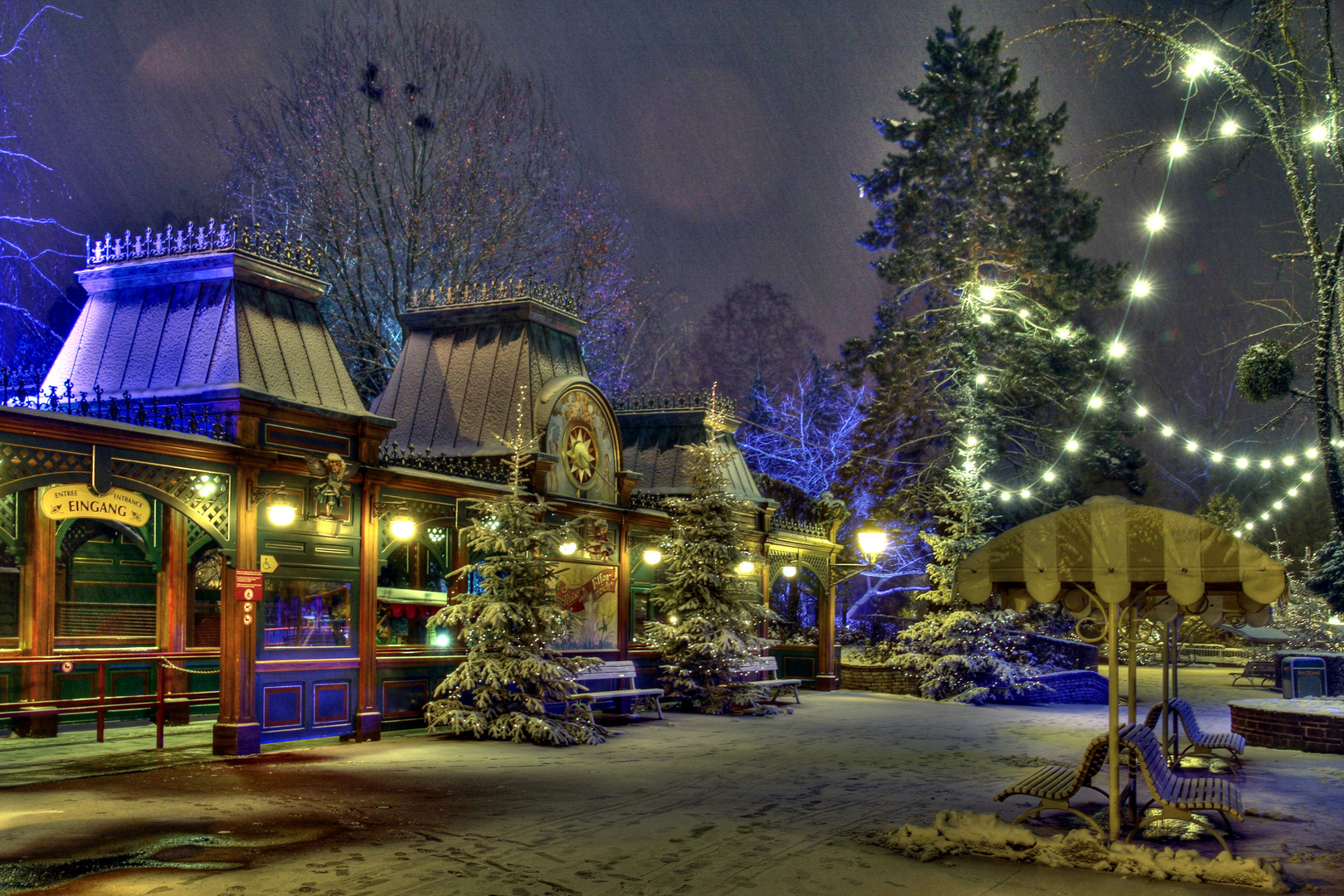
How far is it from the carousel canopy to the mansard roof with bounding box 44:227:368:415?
879 centimetres

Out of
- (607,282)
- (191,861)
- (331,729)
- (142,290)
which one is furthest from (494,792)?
(607,282)

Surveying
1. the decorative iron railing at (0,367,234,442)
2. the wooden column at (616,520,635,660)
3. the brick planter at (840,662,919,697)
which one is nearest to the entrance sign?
the decorative iron railing at (0,367,234,442)

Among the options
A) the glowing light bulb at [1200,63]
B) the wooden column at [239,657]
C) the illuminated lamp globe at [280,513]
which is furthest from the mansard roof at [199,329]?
the glowing light bulb at [1200,63]

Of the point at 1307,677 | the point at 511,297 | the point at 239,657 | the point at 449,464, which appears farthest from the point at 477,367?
the point at 1307,677

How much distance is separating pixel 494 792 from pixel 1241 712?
432 inches

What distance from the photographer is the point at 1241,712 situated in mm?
15344

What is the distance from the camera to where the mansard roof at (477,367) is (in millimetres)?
18609

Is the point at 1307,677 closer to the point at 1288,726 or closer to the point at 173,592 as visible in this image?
the point at 1288,726

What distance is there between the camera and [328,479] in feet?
44.2

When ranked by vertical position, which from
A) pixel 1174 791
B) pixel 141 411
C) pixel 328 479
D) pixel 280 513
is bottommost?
pixel 1174 791

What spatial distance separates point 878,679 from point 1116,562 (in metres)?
18.4

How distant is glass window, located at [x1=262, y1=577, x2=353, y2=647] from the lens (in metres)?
13.1

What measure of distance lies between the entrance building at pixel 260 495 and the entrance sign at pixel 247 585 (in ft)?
0.08

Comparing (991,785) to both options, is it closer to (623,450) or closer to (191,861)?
(191,861)
